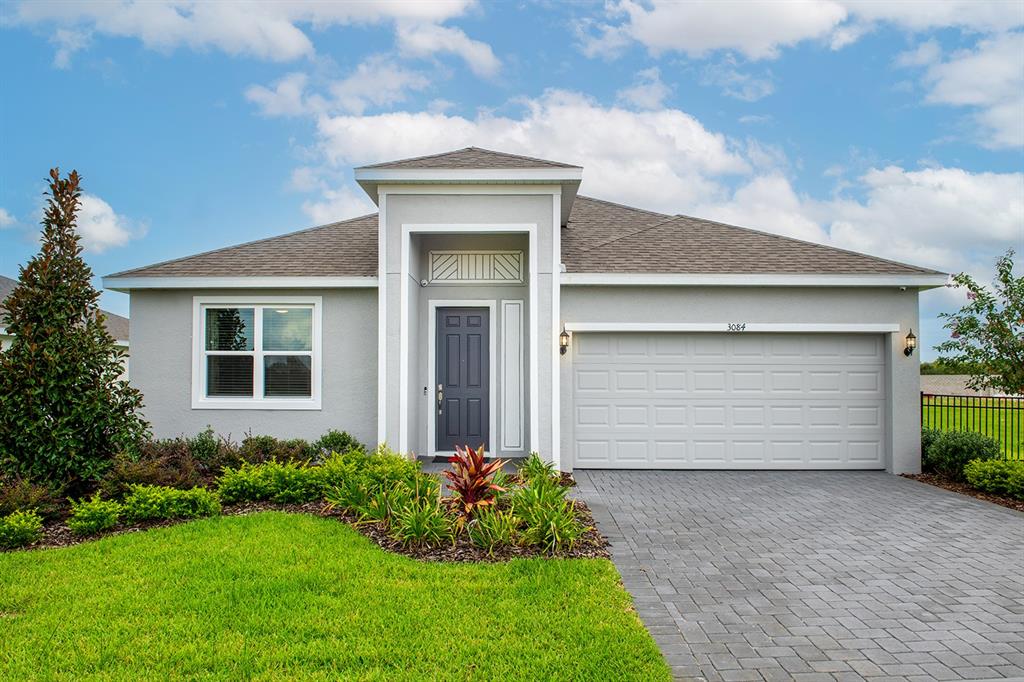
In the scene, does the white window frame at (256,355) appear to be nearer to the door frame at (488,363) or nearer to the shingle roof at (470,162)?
the door frame at (488,363)

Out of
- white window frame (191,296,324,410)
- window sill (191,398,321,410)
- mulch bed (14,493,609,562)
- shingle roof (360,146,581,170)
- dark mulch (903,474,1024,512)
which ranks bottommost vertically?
dark mulch (903,474,1024,512)

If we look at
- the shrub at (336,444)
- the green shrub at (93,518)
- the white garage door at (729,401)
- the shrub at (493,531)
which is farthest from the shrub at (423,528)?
the white garage door at (729,401)

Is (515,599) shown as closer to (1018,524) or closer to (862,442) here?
(1018,524)

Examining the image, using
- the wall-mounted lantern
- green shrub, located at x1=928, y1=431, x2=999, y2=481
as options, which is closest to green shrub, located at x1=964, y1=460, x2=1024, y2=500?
green shrub, located at x1=928, y1=431, x2=999, y2=481

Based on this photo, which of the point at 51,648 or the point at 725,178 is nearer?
the point at 51,648

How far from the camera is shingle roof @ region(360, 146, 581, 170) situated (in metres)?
9.64

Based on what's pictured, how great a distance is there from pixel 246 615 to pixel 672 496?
5952mm

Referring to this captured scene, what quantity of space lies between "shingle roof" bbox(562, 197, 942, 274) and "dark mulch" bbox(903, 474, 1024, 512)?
3439 millimetres

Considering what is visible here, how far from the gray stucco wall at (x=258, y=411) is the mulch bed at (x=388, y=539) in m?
3.02

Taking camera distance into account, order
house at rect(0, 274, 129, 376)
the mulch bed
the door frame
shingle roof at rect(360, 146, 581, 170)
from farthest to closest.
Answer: house at rect(0, 274, 129, 376) < the door frame < shingle roof at rect(360, 146, 581, 170) < the mulch bed

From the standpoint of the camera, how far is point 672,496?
28.3 ft

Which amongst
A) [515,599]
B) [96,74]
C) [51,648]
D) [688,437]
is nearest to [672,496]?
[688,437]

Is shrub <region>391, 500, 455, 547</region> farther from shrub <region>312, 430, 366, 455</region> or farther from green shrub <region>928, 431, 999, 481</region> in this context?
green shrub <region>928, 431, 999, 481</region>

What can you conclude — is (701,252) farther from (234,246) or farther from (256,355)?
(234,246)
